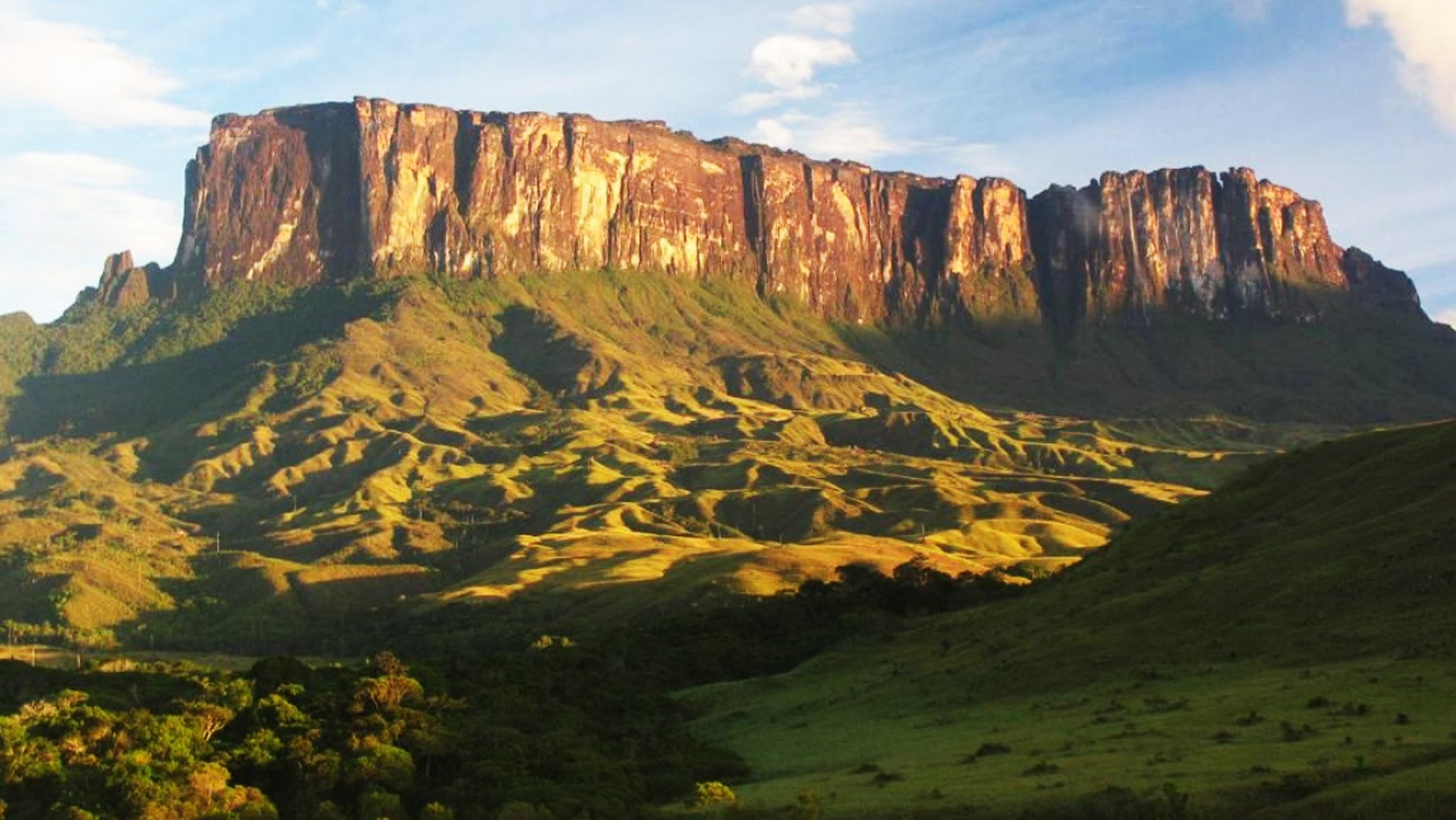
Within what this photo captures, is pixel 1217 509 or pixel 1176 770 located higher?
pixel 1217 509

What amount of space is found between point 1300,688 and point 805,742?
90.1 feet

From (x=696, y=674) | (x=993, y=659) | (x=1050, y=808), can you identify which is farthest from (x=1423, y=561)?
(x=696, y=674)

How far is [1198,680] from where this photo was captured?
71.6 m

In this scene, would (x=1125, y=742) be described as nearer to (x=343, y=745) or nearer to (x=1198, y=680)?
(x=1198, y=680)

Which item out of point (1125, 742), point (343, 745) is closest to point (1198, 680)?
point (1125, 742)

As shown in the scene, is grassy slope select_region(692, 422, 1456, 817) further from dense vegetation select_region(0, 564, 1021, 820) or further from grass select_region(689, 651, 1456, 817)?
dense vegetation select_region(0, 564, 1021, 820)

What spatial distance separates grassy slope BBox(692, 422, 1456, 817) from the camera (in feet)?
167

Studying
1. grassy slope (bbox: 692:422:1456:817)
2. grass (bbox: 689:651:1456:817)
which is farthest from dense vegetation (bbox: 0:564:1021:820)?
grass (bbox: 689:651:1456:817)

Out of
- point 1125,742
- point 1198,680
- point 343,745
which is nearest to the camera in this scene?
point 1125,742

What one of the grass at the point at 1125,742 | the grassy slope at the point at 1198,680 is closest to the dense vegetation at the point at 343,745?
the grassy slope at the point at 1198,680

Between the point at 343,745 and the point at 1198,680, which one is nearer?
the point at 343,745

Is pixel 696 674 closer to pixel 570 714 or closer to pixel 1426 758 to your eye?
pixel 570 714

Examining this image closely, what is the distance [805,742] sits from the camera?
80625 millimetres

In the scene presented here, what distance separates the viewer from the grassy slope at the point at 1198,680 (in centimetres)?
5100
